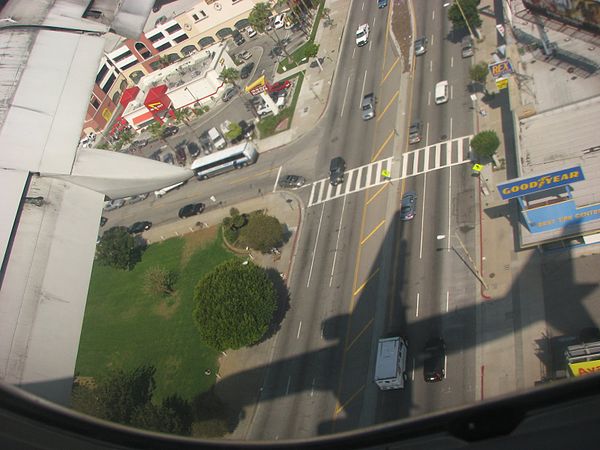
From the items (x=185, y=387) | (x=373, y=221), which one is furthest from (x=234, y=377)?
(x=373, y=221)

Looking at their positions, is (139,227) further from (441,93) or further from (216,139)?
(441,93)

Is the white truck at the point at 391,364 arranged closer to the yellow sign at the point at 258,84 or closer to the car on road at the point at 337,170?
the car on road at the point at 337,170

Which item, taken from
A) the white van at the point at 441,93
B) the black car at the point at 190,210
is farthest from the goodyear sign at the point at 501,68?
the black car at the point at 190,210

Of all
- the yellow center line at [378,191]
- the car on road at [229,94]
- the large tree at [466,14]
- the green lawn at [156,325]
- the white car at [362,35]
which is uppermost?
the large tree at [466,14]

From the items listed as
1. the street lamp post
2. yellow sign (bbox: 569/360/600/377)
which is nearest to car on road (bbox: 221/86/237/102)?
the street lamp post

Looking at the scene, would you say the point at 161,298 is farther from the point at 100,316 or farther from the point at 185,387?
the point at 185,387

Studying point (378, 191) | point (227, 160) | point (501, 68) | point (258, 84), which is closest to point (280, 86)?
point (258, 84)

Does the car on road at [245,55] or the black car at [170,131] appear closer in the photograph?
the black car at [170,131]
